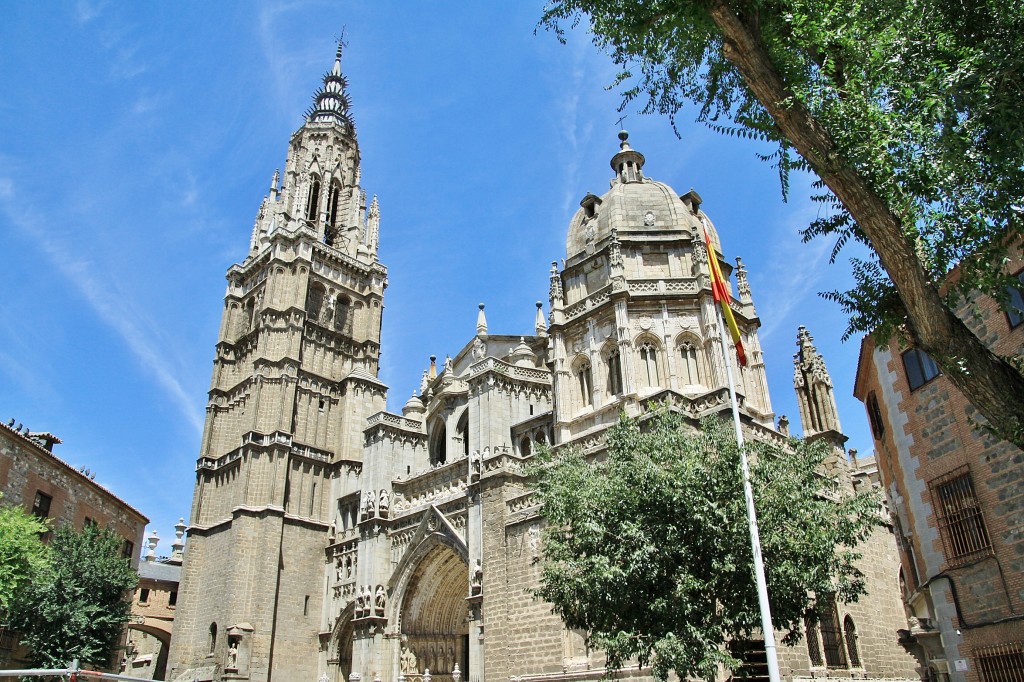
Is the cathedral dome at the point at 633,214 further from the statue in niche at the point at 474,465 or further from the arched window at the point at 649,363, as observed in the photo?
the statue in niche at the point at 474,465

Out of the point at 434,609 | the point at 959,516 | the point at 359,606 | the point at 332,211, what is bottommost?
the point at 434,609

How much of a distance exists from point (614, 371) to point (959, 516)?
14.2 metres

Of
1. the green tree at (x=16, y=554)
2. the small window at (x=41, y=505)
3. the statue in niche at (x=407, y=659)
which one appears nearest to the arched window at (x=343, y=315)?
the small window at (x=41, y=505)

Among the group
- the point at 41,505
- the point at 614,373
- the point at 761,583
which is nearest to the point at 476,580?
the point at 614,373

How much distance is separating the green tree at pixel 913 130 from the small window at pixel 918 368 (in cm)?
807

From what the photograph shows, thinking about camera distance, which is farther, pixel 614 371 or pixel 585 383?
pixel 585 383

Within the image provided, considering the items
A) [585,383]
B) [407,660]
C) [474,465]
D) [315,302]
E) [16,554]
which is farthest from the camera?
[315,302]

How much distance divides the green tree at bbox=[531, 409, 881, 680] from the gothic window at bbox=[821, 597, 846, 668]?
28.8ft


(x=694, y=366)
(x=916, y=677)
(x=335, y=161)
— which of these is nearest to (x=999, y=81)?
(x=694, y=366)

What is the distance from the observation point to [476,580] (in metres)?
27.2

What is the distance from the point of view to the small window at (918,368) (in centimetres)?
1759

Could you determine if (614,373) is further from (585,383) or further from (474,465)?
(474,465)

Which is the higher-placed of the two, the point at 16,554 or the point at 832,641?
the point at 16,554

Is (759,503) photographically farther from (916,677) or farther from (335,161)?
(335,161)
